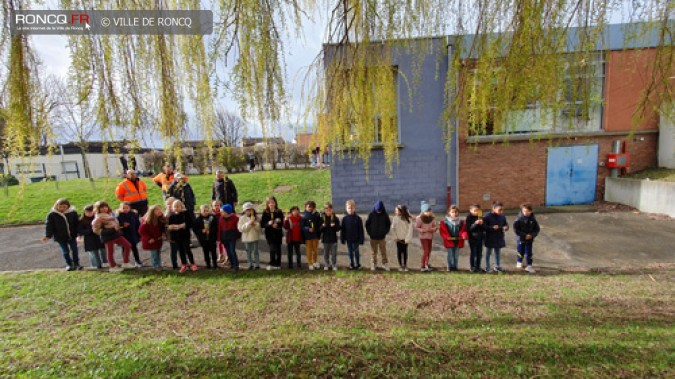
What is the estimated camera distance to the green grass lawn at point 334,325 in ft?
8.79

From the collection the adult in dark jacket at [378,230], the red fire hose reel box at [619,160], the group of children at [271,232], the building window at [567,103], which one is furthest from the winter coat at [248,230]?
the red fire hose reel box at [619,160]

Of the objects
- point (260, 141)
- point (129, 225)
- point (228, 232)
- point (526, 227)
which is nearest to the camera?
point (260, 141)

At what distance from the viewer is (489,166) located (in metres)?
10.3

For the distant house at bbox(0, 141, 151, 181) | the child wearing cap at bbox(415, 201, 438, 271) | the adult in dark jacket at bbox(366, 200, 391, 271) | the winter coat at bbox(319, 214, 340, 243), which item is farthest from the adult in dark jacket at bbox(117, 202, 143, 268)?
the child wearing cap at bbox(415, 201, 438, 271)

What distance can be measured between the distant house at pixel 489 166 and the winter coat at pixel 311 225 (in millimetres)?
4242

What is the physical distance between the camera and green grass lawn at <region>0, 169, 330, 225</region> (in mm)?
10896

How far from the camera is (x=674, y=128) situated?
363 inches

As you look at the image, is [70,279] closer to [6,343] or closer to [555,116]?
[6,343]

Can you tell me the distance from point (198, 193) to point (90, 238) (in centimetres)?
725

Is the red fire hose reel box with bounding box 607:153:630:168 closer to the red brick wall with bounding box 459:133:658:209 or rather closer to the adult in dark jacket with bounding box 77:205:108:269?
the red brick wall with bounding box 459:133:658:209

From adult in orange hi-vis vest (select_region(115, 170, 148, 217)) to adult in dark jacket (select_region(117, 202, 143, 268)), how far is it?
0.18 meters

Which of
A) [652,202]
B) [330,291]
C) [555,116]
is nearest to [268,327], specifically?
[330,291]

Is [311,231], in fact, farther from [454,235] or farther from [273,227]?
[454,235]

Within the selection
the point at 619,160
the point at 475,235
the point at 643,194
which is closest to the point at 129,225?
the point at 475,235
